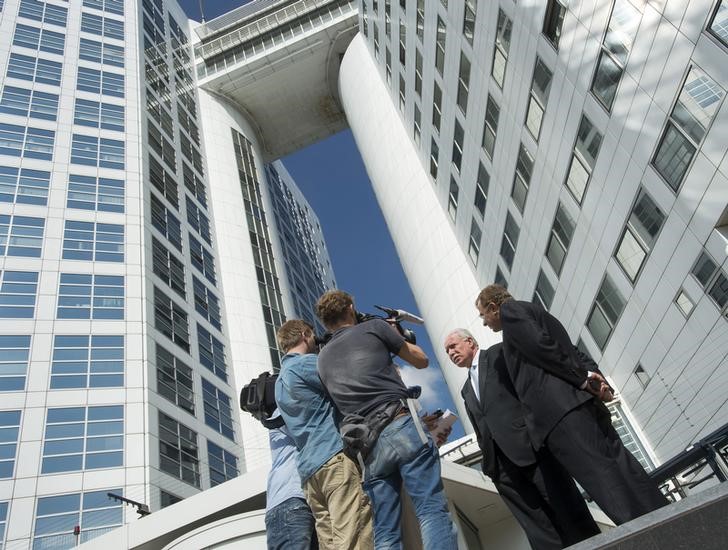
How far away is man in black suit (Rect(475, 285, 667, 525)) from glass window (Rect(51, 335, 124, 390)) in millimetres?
23635

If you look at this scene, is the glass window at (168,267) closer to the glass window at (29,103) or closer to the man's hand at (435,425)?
the glass window at (29,103)

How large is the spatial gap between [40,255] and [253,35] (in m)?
31.8

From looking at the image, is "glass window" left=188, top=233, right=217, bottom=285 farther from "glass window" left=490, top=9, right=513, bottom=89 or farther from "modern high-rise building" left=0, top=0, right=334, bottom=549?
"glass window" left=490, top=9, right=513, bottom=89

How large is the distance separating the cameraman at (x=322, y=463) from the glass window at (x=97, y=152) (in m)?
32.3

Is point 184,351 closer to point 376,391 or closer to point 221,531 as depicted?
point 221,531

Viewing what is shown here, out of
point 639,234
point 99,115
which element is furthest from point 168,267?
point 639,234

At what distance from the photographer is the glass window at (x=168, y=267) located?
3205cm

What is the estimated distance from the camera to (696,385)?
14789 mm

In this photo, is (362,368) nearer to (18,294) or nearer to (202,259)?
(18,294)

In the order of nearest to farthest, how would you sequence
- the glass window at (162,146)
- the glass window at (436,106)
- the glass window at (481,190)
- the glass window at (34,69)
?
the glass window at (481,190) < the glass window at (436,106) < the glass window at (34,69) < the glass window at (162,146)

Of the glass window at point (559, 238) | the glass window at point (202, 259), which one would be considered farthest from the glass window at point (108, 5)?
the glass window at point (559, 238)

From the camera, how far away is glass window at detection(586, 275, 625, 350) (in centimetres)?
1770

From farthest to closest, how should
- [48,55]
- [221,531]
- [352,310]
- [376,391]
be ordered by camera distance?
[48,55] → [221,531] → [352,310] → [376,391]

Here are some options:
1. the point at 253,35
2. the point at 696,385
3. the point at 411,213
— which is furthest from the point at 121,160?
the point at 696,385
